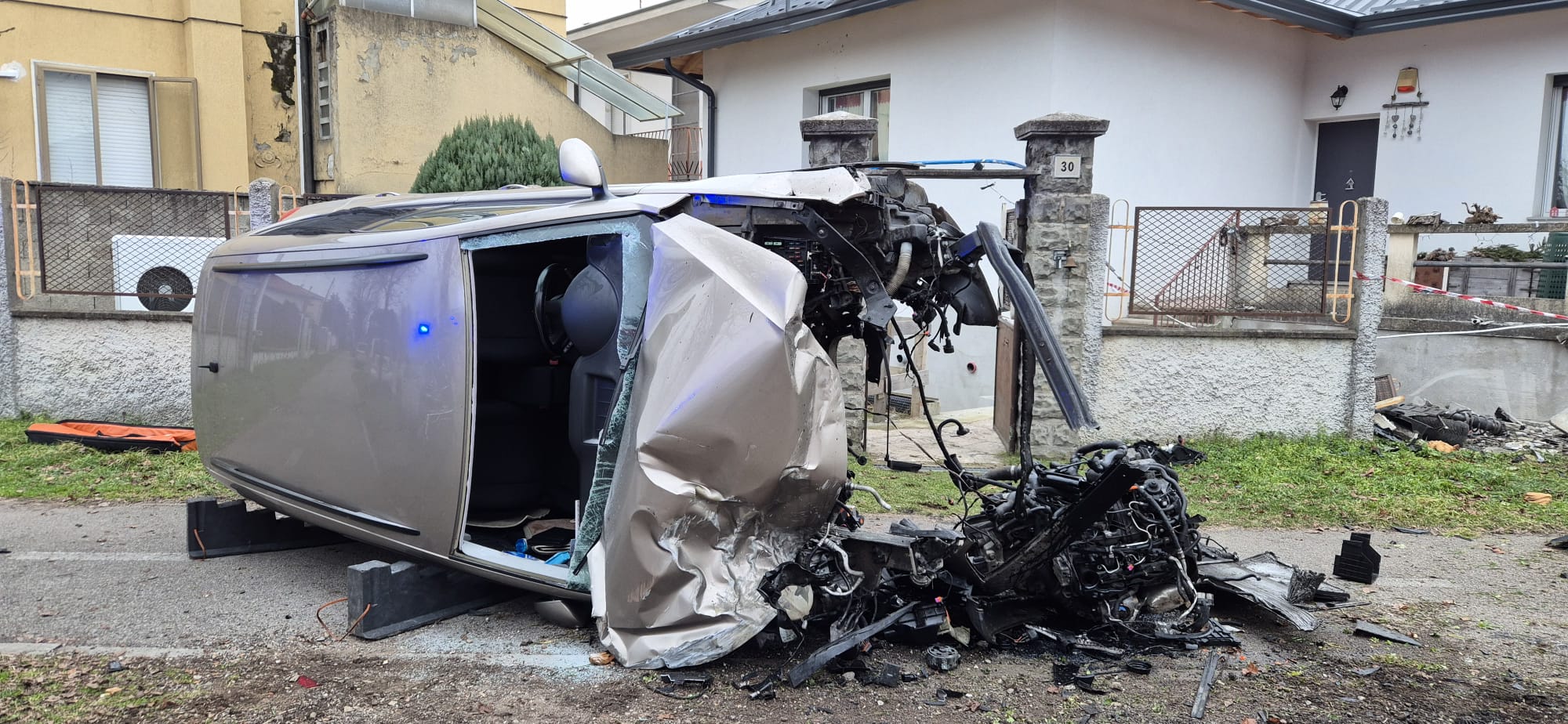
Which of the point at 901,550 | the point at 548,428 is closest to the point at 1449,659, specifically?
the point at 901,550

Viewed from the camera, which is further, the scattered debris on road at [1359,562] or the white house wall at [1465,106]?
the white house wall at [1465,106]

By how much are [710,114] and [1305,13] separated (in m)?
8.35

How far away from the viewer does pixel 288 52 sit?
48.3 feet

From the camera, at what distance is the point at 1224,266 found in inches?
397

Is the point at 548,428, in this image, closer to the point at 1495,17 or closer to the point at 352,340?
the point at 352,340

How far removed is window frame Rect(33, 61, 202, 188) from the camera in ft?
42.9

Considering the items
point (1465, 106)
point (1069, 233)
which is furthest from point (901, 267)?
point (1465, 106)

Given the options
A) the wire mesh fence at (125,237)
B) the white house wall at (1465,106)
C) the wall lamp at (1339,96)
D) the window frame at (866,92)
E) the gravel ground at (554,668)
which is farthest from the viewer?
the wall lamp at (1339,96)

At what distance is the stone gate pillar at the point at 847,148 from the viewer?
9.41 meters

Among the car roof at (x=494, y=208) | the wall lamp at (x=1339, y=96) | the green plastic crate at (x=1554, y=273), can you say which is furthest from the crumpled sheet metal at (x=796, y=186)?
the wall lamp at (x=1339, y=96)

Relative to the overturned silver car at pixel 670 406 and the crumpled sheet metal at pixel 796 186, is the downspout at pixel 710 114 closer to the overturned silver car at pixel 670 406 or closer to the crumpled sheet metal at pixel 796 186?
the overturned silver car at pixel 670 406

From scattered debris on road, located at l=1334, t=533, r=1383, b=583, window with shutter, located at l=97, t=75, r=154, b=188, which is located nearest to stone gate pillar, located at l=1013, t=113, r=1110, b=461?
scattered debris on road, located at l=1334, t=533, r=1383, b=583

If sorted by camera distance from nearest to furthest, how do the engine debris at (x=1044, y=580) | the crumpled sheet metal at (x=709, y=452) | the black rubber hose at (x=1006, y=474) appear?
the crumpled sheet metal at (x=709, y=452)
the engine debris at (x=1044, y=580)
the black rubber hose at (x=1006, y=474)

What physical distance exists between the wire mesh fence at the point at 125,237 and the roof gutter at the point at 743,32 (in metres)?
6.83
